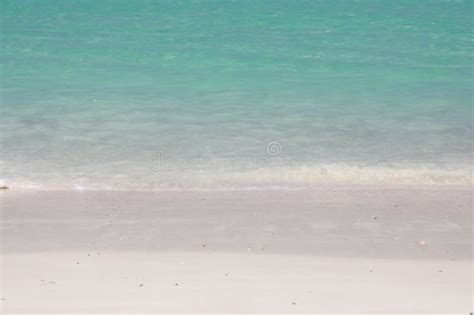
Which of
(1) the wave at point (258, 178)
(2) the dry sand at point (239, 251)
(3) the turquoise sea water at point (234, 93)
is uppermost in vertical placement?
(2) the dry sand at point (239, 251)

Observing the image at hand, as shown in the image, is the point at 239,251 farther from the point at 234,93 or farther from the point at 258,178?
the point at 234,93

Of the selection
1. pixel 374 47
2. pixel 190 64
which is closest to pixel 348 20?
pixel 374 47

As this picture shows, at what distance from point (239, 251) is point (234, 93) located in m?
7.02

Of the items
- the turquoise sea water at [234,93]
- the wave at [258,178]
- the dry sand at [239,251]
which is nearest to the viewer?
the dry sand at [239,251]

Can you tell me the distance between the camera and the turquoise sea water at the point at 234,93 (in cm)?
1053

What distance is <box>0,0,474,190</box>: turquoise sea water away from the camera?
1053 centimetres

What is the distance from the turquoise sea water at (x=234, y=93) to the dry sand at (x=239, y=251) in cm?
74

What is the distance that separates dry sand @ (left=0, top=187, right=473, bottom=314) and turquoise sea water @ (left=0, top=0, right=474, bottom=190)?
74cm

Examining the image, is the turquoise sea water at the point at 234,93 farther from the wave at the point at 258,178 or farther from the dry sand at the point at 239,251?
the dry sand at the point at 239,251

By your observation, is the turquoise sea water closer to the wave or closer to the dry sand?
the wave

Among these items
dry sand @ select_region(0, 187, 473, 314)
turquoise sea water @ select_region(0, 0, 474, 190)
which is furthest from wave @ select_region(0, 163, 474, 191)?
dry sand @ select_region(0, 187, 473, 314)

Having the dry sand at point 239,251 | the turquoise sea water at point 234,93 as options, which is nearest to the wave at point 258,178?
the turquoise sea water at point 234,93

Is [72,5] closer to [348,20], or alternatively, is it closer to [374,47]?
[348,20]

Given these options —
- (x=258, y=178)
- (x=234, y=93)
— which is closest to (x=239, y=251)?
(x=258, y=178)
